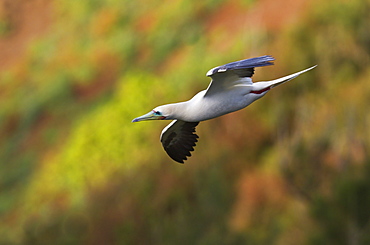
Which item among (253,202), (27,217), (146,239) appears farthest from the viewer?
(27,217)

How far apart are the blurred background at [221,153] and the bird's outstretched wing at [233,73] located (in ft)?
64.2

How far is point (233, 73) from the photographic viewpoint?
38.9 feet

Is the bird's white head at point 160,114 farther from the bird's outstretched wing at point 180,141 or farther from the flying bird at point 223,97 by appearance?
the bird's outstretched wing at point 180,141

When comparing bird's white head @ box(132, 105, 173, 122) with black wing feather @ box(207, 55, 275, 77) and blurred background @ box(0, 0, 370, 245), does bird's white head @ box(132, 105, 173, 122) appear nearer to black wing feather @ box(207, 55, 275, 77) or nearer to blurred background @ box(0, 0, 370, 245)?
black wing feather @ box(207, 55, 275, 77)

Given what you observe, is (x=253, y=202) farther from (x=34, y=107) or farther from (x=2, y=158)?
(x=34, y=107)

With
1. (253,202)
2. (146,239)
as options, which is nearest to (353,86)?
(253,202)

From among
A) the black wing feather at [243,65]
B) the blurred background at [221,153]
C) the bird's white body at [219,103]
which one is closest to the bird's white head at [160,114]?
the bird's white body at [219,103]

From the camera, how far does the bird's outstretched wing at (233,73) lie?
11352mm

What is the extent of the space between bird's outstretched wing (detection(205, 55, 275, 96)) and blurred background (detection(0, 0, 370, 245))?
19.6 meters

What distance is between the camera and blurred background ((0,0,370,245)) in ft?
121

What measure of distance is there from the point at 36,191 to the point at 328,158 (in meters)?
24.2

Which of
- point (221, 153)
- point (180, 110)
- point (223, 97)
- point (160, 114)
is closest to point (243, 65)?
point (223, 97)

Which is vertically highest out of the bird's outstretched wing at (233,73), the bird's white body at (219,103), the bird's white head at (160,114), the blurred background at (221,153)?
the bird's outstretched wing at (233,73)

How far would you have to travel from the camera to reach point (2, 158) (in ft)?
211
